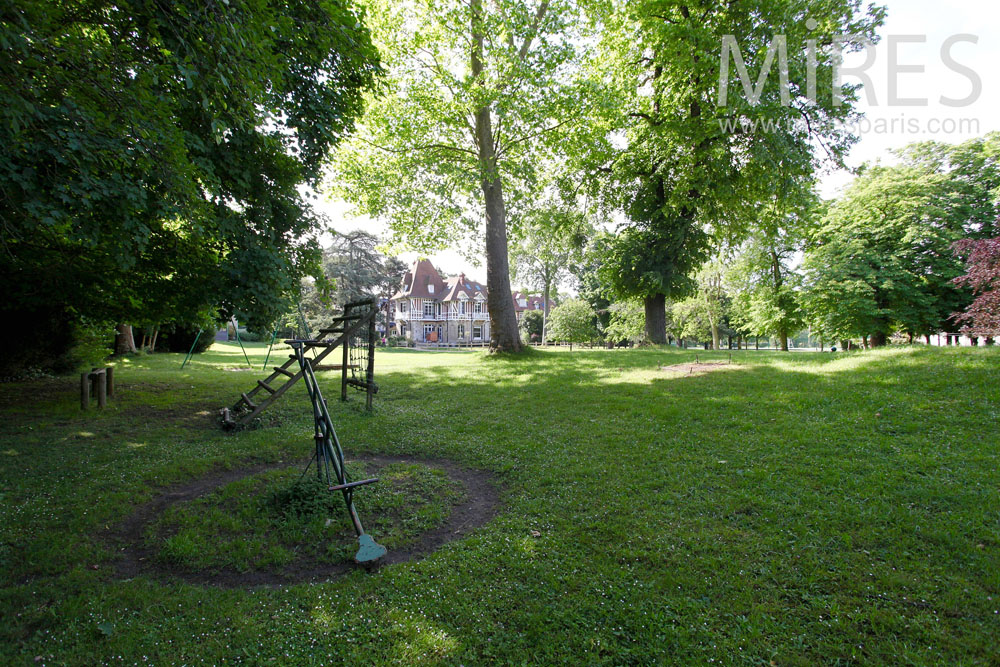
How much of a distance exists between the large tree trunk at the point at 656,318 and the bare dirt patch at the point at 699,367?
8.50m

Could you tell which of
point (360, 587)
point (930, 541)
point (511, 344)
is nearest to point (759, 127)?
point (511, 344)

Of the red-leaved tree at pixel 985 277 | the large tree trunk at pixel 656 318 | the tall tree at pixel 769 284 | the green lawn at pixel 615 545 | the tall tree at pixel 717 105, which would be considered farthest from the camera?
the tall tree at pixel 769 284

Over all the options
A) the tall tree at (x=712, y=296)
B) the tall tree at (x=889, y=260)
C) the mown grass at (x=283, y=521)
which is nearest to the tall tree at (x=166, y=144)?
the mown grass at (x=283, y=521)

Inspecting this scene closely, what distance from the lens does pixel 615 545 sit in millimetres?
3674

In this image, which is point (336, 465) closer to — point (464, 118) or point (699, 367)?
point (699, 367)

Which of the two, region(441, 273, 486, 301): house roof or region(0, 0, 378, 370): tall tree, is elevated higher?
region(441, 273, 486, 301): house roof

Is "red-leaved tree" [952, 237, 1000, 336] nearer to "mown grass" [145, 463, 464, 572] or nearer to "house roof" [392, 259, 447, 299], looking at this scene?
"mown grass" [145, 463, 464, 572]

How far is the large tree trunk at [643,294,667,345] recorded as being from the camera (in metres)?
20.0

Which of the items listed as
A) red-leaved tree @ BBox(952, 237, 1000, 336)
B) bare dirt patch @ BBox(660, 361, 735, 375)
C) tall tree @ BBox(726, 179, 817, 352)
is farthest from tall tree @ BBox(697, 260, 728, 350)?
red-leaved tree @ BBox(952, 237, 1000, 336)

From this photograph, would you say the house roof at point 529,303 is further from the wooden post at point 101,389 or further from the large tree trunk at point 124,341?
the wooden post at point 101,389

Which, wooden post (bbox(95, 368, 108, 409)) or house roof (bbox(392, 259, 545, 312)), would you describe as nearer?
wooden post (bbox(95, 368, 108, 409))

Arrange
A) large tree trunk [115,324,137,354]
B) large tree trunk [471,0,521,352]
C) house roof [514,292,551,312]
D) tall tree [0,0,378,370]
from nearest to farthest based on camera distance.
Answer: tall tree [0,0,378,370] → large tree trunk [471,0,521,352] → large tree trunk [115,324,137,354] → house roof [514,292,551,312]

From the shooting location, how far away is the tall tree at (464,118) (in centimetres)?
1362

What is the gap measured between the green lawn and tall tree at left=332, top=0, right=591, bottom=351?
398 inches
